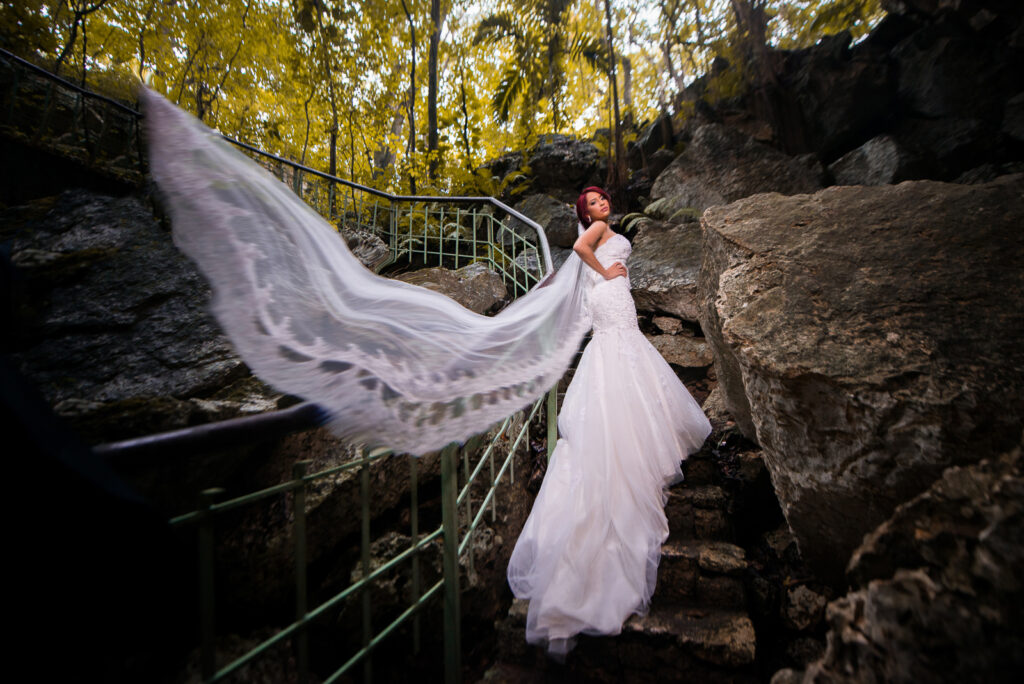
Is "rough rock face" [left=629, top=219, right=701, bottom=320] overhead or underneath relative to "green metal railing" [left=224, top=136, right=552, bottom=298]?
underneath

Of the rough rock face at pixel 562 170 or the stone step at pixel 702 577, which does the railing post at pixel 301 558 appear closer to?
the stone step at pixel 702 577

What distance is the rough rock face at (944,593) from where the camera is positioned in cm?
71

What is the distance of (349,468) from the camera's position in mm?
1251

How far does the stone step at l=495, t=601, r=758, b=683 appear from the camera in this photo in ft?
5.06

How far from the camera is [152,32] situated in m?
5.87

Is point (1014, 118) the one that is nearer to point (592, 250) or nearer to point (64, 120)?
point (592, 250)

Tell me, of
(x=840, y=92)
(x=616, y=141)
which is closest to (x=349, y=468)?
(x=616, y=141)

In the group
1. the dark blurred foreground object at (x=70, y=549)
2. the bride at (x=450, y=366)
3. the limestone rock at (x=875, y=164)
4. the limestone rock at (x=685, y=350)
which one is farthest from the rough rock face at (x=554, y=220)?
the dark blurred foreground object at (x=70, y=549)

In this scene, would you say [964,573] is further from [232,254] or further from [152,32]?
[152,32]

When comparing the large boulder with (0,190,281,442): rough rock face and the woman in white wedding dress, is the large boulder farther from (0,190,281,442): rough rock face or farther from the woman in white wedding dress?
(0,190,281,442): rough rock face

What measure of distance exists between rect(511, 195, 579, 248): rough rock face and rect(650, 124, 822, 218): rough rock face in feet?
4.40

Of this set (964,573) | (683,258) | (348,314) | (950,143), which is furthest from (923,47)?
(348,314)

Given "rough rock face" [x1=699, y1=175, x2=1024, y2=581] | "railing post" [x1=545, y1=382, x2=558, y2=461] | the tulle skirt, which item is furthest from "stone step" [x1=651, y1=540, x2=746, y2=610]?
"railing post" [x1=545, y1=382, x2=558, y2=461]

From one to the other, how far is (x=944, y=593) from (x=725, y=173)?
534 cm
